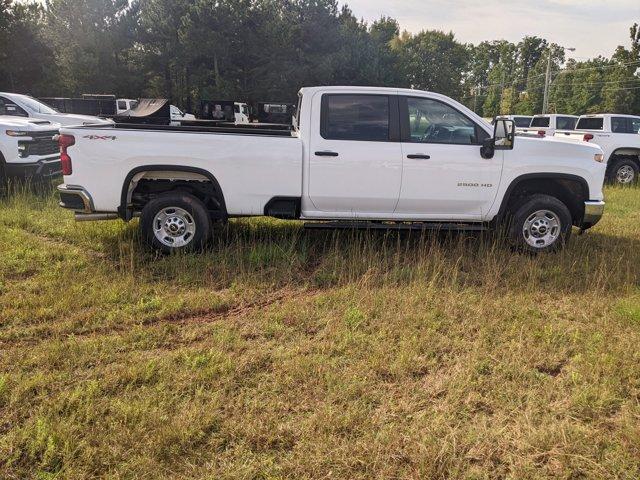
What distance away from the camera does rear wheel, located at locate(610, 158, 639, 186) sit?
1318 cm

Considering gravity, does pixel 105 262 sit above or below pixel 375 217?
below

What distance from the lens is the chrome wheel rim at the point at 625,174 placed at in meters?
13.2

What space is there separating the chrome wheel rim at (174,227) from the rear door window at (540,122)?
1542cm

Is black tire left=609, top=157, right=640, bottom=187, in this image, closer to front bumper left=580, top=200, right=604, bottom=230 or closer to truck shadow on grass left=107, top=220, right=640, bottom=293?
truck shadow on grass left=107, top=220, right=640, bottom=293

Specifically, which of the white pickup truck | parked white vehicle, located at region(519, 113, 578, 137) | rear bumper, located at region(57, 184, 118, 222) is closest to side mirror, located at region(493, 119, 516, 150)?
the white pickup truck

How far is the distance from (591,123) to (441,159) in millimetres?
10631

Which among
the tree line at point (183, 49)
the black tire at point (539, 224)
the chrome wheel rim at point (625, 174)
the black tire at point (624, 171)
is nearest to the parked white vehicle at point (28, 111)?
the black tire at point (539, 224)

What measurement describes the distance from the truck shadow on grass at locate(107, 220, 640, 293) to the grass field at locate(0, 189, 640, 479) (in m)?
0.03

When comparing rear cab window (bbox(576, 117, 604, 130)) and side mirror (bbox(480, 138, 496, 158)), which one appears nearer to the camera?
side mirror (bbox(480, 138, 496, 158))

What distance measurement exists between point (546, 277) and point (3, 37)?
42.5 metres

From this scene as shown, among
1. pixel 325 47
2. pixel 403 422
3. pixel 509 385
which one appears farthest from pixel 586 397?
pixel 325 47

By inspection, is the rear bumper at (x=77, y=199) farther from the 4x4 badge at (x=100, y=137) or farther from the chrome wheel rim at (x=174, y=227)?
the chrome wheel rim at (x=174, y=227)

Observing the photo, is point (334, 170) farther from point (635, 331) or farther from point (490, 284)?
A: point (635, 331)

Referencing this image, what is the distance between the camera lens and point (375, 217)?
594 centimetres
